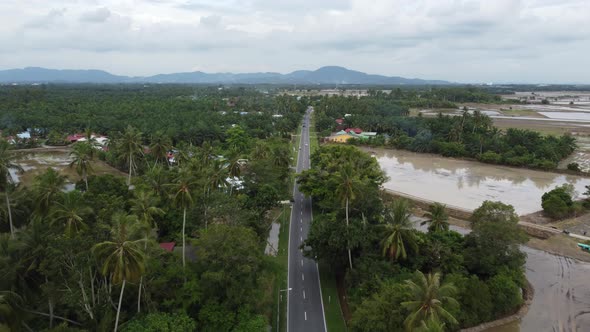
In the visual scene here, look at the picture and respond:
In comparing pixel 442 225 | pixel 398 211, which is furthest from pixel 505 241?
pixel 398 211

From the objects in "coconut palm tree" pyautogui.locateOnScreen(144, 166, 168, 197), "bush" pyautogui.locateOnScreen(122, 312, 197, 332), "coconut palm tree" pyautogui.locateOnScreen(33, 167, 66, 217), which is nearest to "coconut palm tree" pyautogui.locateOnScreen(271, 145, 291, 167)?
"coconut palm tree" pyautogui.locateOnScreen(144, 166, 168, 197)

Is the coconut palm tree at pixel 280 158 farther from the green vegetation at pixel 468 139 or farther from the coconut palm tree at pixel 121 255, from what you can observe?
the green vegetation at pixel 468 139

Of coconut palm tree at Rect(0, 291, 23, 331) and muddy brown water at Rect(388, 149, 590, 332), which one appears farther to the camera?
muddy brown water at Rect(388, 149, 590, 332)

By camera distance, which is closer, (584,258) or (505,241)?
(505,241)

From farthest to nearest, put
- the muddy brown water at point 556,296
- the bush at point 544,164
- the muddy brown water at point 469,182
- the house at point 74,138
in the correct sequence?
1. the house at point 74,138
2. the bush at point 544,164
3. the muddy brown water at point 469,182
4. the muddy brown water at point 556,296

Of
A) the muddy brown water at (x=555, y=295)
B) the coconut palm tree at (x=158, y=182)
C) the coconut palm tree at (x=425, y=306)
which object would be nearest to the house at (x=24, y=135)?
the coconut palm tree at (x=158, y=182)

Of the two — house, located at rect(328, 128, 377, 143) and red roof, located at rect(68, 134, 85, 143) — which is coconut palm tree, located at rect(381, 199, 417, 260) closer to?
house, located at rect(328, 128, 377, 143)

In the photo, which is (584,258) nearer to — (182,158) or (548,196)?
(548,196)
